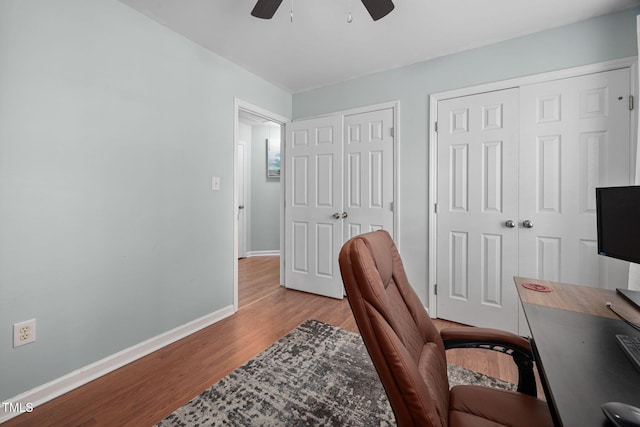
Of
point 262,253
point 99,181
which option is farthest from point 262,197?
point 99,181

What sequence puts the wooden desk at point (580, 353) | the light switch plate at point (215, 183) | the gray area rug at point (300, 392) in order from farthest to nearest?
the light switch plate at point (215, 183) → the gray area rug at point (300, 392) → the wooden desk at point (580, 353)

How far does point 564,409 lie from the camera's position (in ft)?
1.80

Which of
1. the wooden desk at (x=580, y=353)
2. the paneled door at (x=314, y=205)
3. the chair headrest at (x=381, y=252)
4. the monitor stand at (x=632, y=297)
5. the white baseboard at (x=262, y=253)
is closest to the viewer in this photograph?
the wooden desk at (x=580, y=353)

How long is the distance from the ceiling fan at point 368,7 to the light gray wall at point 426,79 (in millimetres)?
870

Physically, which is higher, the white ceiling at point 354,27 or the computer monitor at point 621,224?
the white ceiling at point 354,27

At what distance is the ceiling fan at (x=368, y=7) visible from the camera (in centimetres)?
159

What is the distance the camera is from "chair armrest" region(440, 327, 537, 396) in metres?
0.96

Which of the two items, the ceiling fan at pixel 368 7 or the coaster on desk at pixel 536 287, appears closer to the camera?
the coaster on desk at pixel 536 287

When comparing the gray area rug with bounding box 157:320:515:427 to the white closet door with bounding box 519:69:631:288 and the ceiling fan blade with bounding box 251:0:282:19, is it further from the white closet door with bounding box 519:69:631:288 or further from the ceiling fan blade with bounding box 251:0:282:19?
the ceiling fan blade with bounding box 251:0:282:19

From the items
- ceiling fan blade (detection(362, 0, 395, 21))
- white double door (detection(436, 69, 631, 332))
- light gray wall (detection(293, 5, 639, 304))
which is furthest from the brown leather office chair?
light gray wall (detection(293, 5, 639, 304))

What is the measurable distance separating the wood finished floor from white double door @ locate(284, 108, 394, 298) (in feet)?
1.55

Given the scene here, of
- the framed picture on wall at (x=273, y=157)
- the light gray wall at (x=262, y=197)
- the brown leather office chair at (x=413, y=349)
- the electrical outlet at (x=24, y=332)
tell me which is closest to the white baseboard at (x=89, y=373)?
the electrical outlet at (x=24, y=332)

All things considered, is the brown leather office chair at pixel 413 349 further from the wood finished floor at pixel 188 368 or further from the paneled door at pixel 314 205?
the paneled door at pixel 314 205

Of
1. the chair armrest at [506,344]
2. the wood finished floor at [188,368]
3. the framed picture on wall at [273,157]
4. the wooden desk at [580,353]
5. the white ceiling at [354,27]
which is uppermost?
the white ceiling at [354,27]
